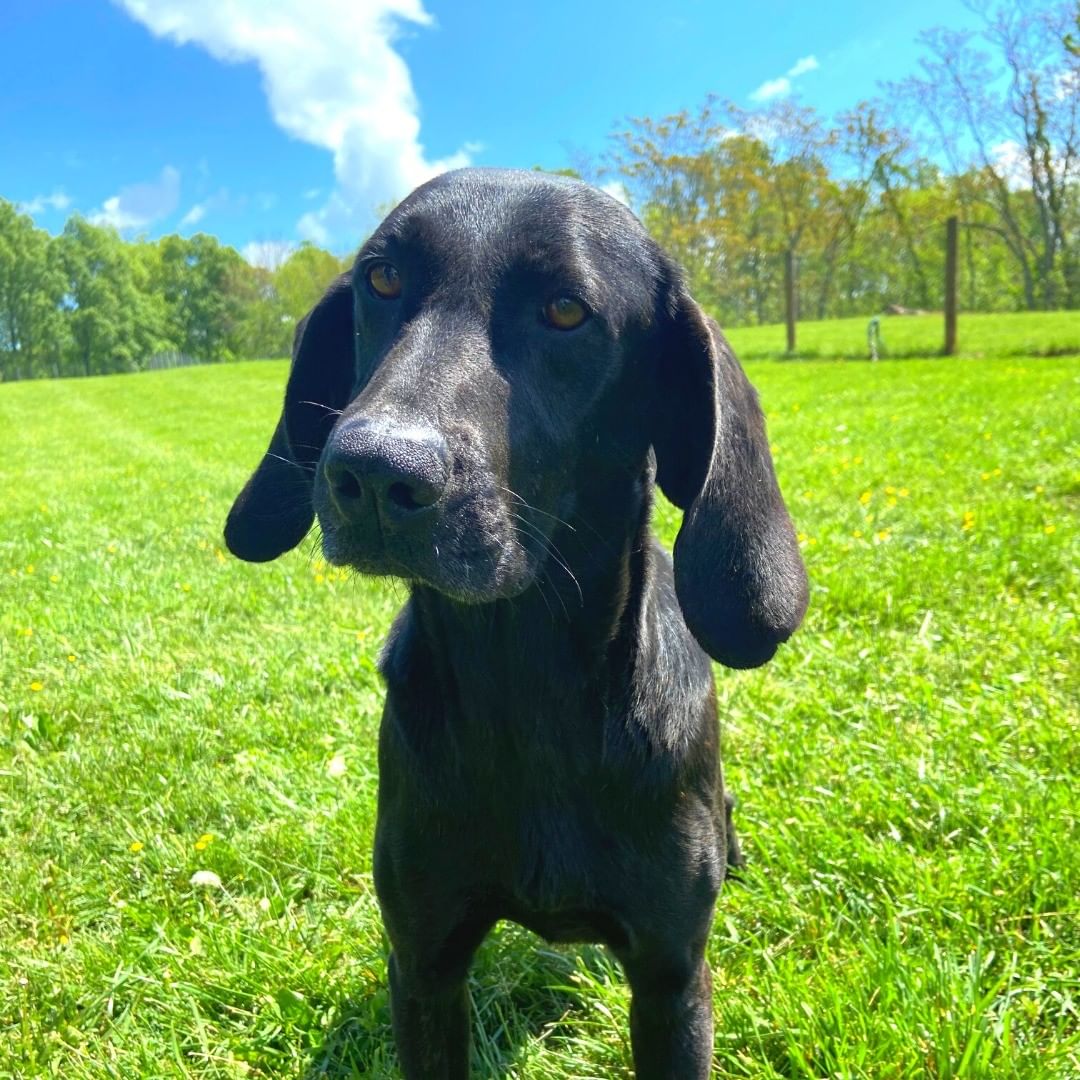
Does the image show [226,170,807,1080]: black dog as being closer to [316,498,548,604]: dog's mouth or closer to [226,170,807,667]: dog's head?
[226,170,807,667]: dog's head

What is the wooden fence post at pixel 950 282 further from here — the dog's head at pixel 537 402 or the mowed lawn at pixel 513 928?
the dog's head at pixel 537 402

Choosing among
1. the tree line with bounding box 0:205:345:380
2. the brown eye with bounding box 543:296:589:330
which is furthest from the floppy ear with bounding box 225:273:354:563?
the tree line with bounding box 0:205:345:380

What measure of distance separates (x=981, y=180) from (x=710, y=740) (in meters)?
37.5

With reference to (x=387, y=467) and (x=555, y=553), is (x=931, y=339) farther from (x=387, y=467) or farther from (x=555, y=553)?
(x=387, y=467)

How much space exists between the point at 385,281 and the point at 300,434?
0.52 meters

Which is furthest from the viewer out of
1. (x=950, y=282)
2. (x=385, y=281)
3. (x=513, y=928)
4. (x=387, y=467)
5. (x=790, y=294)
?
(x=790, y=294)

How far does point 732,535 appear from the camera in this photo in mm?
1649

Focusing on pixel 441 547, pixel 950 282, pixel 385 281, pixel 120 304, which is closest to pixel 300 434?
pixel 385 281

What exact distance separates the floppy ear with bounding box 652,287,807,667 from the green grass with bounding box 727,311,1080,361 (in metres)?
14.6

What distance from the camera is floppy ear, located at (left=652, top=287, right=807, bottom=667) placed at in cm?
164

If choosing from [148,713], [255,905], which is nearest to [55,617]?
Answer: [148,713]

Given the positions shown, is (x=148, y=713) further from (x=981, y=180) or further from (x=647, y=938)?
(x=981, y=180)

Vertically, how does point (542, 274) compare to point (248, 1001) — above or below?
above

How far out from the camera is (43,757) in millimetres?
3182
